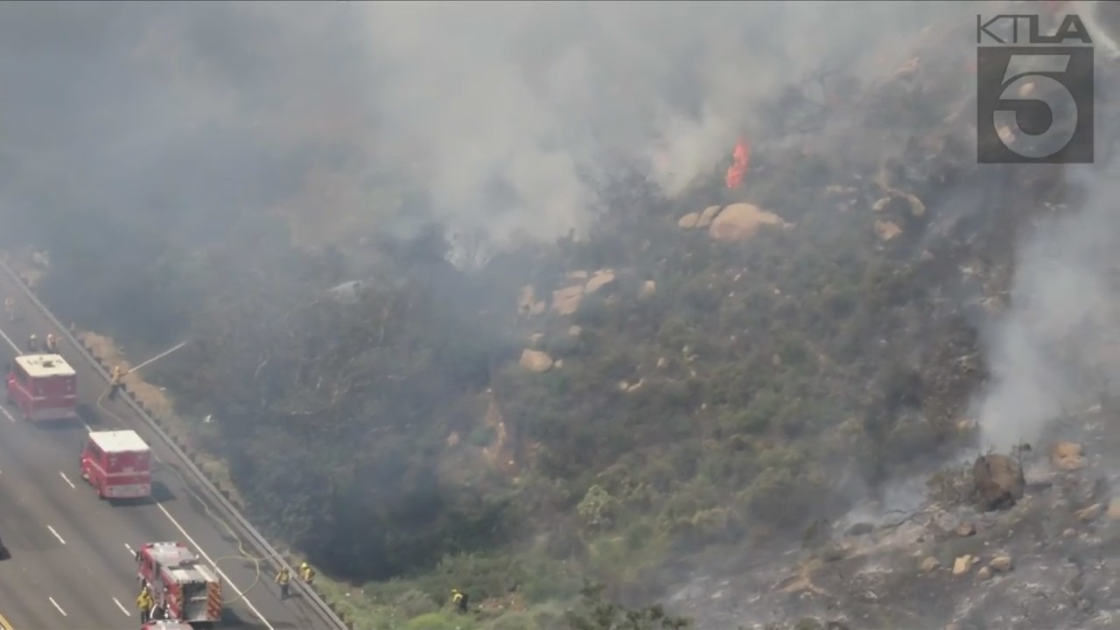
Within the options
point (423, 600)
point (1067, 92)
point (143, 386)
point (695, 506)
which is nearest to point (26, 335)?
point (143, 386)

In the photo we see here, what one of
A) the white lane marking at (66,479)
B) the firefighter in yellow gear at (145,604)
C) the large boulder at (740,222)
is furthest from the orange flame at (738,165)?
the firefighter in yellow gear at (145,604)

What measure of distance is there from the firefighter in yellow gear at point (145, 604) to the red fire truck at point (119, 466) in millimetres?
6544

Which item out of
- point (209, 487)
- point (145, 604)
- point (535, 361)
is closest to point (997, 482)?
point (535, 361)

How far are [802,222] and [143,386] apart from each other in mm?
23863

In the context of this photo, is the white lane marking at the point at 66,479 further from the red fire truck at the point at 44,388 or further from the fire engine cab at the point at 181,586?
the fire engine cab at the point at 181,586

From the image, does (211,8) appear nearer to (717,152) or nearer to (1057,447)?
(717,152)

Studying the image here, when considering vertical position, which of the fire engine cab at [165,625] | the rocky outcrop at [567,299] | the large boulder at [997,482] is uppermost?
the rocky outcrop at [567,299]

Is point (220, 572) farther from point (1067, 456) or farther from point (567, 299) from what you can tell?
point (1067, 456)

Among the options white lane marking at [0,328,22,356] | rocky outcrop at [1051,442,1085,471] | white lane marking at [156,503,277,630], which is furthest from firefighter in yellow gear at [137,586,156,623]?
rocky outcrop at [1051,442,1085,471]

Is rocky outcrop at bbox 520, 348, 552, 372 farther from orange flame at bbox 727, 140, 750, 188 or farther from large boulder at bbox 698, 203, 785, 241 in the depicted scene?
orange flame at bbox 727, 140, 750, 188

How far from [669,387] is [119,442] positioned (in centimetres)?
1765

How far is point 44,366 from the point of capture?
186 ft

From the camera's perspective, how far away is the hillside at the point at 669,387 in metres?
50.4

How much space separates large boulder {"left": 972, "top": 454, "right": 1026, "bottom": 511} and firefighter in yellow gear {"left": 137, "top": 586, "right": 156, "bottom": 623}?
22.4 m
